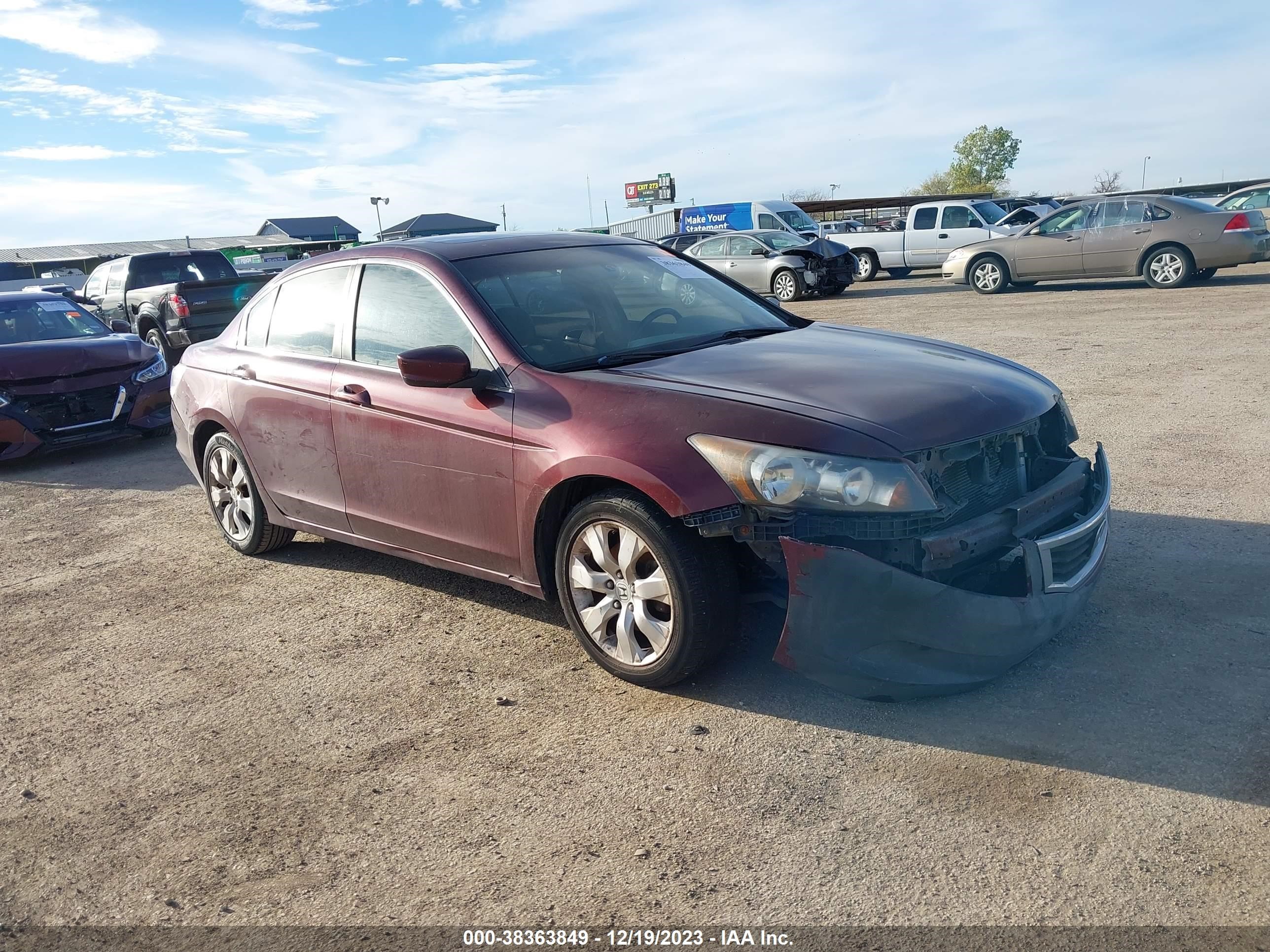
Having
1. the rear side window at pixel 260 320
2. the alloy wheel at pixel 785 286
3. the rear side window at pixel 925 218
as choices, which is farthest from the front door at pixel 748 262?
the rear side window at pixel 260 320

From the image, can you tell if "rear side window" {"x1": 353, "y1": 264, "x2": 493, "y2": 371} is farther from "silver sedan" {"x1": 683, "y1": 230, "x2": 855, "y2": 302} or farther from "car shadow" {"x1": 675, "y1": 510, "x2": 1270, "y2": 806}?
"silver sedan" {"x1": 683, "y1": 230, "x2": 855, "y2": 302}

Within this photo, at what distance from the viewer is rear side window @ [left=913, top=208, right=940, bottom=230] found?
24141mm

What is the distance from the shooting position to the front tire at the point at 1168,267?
668 inches

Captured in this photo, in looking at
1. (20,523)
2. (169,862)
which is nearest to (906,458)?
(169,862)

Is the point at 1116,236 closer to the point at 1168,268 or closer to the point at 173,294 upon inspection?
the point at 1168,268

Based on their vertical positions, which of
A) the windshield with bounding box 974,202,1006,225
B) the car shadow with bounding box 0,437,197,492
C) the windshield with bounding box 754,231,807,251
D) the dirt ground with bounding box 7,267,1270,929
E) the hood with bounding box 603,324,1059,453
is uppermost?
the windshield with bounding box 974,202,1006,225

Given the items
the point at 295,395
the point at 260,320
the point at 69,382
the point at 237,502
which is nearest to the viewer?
the point at 295,395

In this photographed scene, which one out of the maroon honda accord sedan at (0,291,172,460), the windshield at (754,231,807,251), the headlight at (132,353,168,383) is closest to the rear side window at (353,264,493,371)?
the maroon honda accord sedan at (0,291,172,460)

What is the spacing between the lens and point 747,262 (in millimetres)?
22219

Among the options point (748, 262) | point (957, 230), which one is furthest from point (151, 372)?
point (957, 230)

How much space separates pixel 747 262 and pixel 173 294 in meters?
11.7

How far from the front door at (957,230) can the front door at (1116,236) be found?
5.52 m

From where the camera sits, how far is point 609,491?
3789 mm

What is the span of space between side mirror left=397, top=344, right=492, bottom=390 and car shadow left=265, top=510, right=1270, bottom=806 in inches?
46.1
